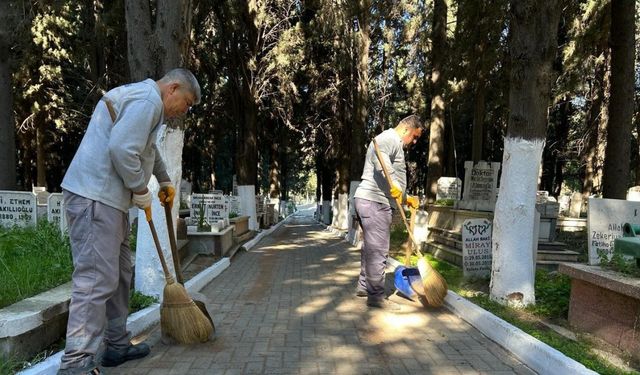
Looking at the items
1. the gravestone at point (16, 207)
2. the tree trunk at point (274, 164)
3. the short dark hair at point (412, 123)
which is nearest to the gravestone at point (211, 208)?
the gravestone at point (16, 207)

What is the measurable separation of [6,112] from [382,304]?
31.6 feet

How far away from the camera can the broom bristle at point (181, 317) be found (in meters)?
4.17

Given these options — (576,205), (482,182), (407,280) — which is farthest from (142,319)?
(576,205)

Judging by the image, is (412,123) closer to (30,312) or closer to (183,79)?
(183,79)

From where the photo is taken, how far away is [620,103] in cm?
995

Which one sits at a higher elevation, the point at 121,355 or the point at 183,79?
the point at 183,79

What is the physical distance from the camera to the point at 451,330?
5.17m

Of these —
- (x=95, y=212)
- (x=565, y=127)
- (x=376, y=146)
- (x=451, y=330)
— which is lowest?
(x=451, y=330)

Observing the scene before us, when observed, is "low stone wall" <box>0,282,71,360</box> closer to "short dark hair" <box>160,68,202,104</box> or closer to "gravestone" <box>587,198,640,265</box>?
"short dark hair" <box>160,68,202,104</box>

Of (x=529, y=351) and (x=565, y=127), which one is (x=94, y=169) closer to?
(x=529, y=351)

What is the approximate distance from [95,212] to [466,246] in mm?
5691

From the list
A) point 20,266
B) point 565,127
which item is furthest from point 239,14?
point 565,127

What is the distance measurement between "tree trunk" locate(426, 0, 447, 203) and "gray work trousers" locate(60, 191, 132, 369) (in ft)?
45.6

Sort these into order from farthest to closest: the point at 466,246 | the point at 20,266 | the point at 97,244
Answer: the point at 466,246 → the point at 20,266 → the point at 97,244
